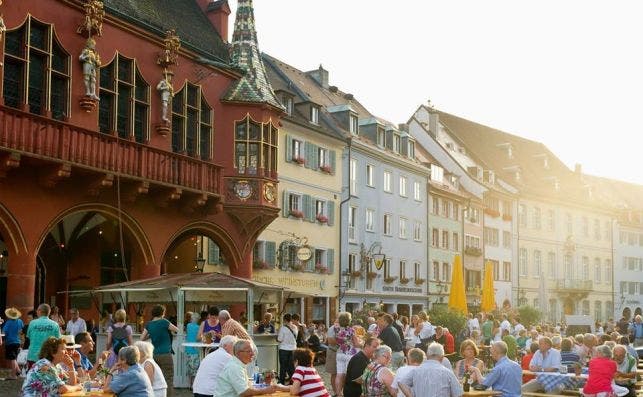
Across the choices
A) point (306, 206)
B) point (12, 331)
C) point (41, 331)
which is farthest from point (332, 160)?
point (41, 331)

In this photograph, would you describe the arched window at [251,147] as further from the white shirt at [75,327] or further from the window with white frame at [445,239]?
the window with white frame at [445,239]

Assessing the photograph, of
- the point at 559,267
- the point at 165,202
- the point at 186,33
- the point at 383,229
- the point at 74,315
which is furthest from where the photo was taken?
the point at 559,267

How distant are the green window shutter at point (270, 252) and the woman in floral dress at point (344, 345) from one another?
19.8 metres

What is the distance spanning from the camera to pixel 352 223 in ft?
151

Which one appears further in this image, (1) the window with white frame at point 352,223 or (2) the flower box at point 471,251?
(2) the flower box at point 471,251

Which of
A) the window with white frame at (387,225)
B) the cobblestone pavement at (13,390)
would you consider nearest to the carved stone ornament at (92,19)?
the cobblestone pavement at (13,390)

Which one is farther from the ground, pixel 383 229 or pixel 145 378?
pixel 383 229

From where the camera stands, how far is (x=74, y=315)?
939 inches

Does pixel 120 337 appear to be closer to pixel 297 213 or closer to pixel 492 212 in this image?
pixel 297 213

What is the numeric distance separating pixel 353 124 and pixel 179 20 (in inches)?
753

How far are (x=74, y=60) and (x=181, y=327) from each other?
7646mm

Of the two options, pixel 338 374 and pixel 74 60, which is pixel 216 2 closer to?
pixel 74 60

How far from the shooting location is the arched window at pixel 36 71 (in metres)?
22.4

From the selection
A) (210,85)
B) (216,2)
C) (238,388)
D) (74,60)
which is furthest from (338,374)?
(216,2)
